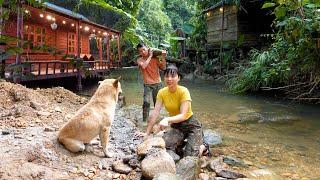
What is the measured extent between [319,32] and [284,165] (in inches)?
218

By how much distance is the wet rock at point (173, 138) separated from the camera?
536 centimetres

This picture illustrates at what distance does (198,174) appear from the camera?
15.9ft

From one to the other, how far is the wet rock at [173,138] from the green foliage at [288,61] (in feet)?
11.6

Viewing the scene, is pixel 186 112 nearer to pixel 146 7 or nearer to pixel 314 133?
pixel 314 133

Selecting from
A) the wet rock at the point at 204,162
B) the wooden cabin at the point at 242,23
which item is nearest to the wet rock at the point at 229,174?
the wet rock at the point at 204,162

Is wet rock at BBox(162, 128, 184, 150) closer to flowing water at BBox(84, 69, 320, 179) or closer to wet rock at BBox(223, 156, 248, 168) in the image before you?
→ wet rock at BBox(223, 156, 248, 168)

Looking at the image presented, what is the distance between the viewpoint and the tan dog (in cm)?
438

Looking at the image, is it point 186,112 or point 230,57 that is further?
point 230,57

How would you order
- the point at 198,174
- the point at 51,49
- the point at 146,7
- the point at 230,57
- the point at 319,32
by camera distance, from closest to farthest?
the point at 51,49
the point at 198,174
the point at 319,32
the point at 230,57
the point at 146,7

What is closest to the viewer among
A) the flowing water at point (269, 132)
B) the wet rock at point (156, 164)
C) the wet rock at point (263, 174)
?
the wet rock at point (156, 164)

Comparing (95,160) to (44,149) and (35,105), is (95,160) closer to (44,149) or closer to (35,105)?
(44,149)

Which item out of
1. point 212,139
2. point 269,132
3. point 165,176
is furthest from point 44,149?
point 269,132

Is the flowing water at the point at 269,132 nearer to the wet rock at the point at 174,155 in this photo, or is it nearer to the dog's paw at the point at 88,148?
the wet rock at the point at 174,155

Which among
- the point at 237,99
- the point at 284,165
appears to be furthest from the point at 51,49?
the point at 237,99
